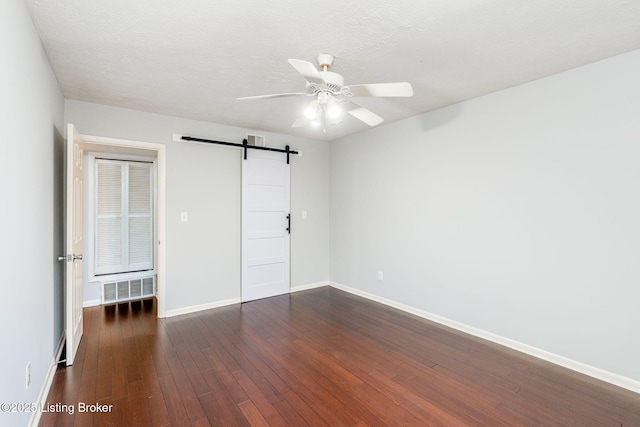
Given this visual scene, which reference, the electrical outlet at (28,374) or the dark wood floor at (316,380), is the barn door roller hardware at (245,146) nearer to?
the dark wood floor at (316,380)

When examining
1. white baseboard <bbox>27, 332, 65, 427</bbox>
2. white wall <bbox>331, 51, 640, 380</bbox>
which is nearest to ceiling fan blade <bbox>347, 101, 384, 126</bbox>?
white wall <bbox>331, 51, 640, 380</bbox>

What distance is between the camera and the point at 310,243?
506cm

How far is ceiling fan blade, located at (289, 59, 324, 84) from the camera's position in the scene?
5.84 feet

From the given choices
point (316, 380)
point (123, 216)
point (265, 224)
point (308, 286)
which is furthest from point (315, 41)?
point (123, 216)

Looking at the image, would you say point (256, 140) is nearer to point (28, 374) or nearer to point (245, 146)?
point (245, 146)

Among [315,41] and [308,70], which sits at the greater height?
[315,41]

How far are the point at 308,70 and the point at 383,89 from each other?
0.53m

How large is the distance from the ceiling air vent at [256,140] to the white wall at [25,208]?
2185 millimetres

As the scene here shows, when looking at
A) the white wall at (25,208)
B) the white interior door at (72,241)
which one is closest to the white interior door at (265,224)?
the white interior door at (72,241)

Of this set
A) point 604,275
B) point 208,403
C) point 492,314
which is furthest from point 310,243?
point 604,275

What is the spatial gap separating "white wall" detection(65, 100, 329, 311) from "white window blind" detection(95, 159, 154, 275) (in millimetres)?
1328

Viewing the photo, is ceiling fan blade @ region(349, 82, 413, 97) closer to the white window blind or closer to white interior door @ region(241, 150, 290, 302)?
white interior door @ region(241, 150, 290, 302)

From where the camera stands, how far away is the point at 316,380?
2.40m

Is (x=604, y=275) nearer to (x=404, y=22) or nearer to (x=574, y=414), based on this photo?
(x=574, y=414)
